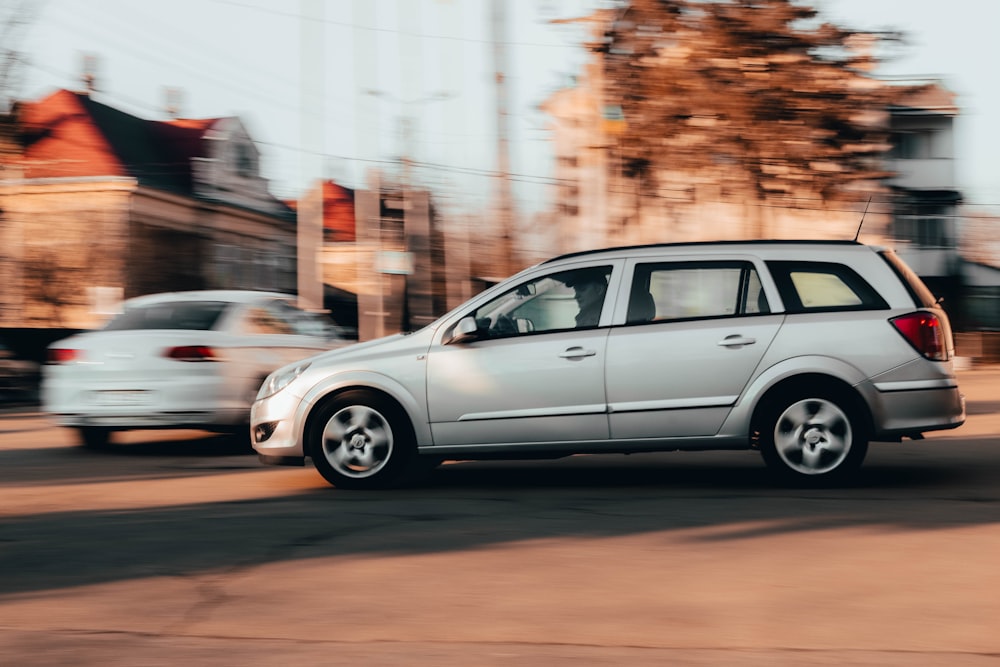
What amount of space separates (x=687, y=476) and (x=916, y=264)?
40668 mm

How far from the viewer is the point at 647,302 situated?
8.75 meters

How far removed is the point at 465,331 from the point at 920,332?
10.1 feet

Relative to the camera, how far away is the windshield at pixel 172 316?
1201 cm

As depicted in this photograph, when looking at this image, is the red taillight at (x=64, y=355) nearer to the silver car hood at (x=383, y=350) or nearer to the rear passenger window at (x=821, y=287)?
the silver car hood at (x=383, y=350)

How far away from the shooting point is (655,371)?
28.1ft

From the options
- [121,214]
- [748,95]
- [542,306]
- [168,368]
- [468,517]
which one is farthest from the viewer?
[121,214]

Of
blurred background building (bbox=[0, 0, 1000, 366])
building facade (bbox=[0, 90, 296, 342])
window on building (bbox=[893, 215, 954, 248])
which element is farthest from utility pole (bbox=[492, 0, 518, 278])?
window on building (bbox=[893, 215, 954, 248])

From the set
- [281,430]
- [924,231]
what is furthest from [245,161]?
[281,430]

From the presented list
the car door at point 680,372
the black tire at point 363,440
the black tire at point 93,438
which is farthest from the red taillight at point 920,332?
the black tire at point 93,438

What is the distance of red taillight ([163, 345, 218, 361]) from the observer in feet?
37.9

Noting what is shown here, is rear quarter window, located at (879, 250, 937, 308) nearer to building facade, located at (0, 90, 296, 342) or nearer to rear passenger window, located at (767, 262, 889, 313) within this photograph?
rear passenger window, located at (767, 262, 889, 313)

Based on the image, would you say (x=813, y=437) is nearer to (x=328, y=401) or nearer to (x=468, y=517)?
(x=468, y=517)

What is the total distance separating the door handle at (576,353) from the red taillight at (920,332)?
2043 mm

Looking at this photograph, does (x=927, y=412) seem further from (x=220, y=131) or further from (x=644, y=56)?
(x=220, y=131)
